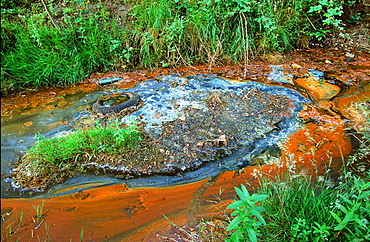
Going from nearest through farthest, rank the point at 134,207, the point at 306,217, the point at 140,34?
1. the point at 306,217
2. the point at 134,207
3. the point at 140,34

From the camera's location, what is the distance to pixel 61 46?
4711 millimetres

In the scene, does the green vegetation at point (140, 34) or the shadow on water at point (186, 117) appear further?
the green vegetation at point (140, 34)

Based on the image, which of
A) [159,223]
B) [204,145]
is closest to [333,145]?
[204,145]

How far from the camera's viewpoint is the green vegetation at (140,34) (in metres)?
4.66

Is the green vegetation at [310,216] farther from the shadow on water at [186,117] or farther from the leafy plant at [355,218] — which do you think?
the shadow on water at [186,117]

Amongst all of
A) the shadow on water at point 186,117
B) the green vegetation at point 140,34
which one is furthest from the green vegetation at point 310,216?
the green vegetation at point 140,34

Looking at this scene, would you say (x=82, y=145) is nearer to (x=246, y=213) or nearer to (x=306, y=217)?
(x=246, y=213)

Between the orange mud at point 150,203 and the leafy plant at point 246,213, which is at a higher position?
the leafy plant at point 246,213

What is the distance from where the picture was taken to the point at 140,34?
16.3 feet

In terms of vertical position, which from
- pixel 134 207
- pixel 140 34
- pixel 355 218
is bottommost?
pixel 134 207

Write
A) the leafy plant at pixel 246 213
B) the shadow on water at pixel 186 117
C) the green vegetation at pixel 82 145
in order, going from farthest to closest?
the green vegetation at pixel 82 145 → the shadow on water at pixel 186 117 → the leafy plant at pixel 246 213

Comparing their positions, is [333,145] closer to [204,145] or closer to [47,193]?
[204,145]

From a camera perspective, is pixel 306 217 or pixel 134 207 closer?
pixel 306 217

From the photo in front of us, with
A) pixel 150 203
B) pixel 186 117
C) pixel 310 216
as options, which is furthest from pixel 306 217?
pixel 186 117
